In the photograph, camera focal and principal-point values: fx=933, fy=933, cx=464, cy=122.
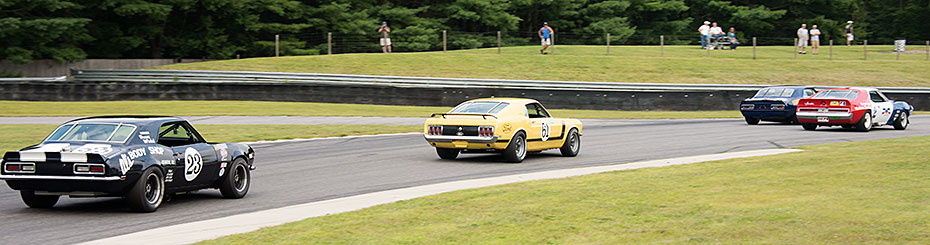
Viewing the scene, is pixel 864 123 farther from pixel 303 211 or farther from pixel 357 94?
pixel 303 211

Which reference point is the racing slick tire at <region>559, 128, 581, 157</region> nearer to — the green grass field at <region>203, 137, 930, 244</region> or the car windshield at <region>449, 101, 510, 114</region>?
the car windshield at <region>449, 101, 510, 114</region>

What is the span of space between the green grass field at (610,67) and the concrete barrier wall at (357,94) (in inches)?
255

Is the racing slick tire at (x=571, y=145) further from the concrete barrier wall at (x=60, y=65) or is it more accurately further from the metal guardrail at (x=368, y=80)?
the concrete barrier wall at (x=60, y=65)

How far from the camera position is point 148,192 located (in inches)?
386

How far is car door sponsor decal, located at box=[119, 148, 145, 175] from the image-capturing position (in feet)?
30.2

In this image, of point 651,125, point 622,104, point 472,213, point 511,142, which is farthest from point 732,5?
point 472,213

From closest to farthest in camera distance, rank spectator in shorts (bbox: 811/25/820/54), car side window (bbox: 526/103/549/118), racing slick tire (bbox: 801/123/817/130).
Answer: car side window (bbox: 526/103/549/118)
racing slick tire (bbox: 801/123/817/130)
spectator in shorts (bbox: 811/25/820/54)

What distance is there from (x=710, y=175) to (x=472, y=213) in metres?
4.55

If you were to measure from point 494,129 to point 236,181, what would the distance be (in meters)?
5.03

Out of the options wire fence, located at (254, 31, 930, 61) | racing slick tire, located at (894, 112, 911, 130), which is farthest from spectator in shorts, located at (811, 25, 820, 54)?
racing slick tire, located at (894, 112, 911, 130)

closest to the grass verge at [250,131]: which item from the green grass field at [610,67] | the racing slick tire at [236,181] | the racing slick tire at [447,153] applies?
the racing slick tire at [447,153]

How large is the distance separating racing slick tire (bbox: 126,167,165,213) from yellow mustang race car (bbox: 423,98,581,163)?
244 inches

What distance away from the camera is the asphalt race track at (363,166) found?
919 cm

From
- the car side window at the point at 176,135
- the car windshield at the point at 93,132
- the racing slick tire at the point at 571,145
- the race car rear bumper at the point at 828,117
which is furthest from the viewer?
the race car rear bumper at the point at 828,117
